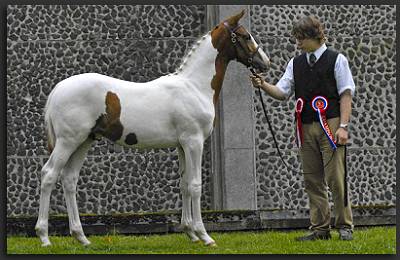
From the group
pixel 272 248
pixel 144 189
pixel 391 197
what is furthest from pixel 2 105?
pixel 391 197

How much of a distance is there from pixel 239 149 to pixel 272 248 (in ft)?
9.17

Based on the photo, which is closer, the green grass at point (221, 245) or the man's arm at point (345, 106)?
the green grass at point (221, 245)

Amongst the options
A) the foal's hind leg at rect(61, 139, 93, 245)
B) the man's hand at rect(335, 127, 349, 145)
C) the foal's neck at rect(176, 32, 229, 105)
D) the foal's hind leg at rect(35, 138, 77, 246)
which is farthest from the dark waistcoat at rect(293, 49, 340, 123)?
the foal's hind leg at rect(35, 138, 77, 246)

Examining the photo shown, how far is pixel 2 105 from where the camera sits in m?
9.61

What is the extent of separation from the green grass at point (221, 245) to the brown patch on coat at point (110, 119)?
107 centimetres

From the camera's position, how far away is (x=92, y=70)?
10.3 m

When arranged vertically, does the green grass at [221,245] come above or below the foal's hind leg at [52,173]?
below

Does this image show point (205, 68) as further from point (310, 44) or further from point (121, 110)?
point (310, 44)

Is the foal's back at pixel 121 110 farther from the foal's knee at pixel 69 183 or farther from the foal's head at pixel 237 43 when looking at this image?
the foal's head at pixel 237 43

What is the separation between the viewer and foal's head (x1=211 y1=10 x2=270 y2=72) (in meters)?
7.54

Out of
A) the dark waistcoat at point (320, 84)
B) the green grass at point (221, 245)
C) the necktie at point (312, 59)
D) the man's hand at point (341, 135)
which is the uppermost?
the necktie at point (312, 59)

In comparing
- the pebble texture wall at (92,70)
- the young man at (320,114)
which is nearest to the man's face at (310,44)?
the young man at (320,114)

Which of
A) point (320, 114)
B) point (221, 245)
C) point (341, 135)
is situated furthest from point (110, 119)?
point (341, 135)

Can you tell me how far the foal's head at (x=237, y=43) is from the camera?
24.7ft
